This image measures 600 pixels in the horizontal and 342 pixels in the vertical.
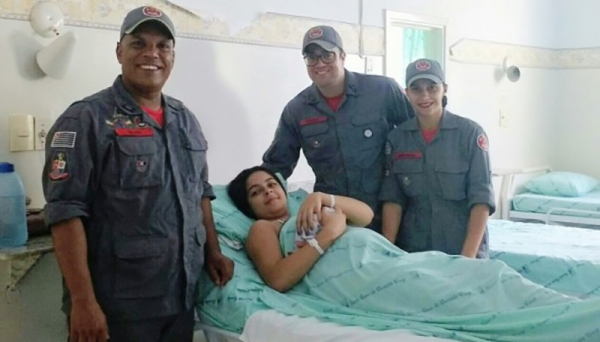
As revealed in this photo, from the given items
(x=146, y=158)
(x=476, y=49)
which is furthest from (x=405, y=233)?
(x=476, y=49)

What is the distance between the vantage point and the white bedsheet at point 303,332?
153 cm

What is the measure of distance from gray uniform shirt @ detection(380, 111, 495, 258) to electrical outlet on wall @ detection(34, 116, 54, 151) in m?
1.19

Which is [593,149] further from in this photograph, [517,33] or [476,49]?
[476,49]

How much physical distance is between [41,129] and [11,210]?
1.10 feet

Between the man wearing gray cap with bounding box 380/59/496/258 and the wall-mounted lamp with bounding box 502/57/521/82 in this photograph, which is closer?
the man wearing gray cap with bounding box 380/59/496/258

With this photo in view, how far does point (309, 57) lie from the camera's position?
2326mm

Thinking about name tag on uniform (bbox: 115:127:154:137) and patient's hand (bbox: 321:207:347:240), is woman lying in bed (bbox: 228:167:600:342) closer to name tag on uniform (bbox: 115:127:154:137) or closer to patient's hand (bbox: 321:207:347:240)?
patient's hand (bbox: 321:207:347:240)

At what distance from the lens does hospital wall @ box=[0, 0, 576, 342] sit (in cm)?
205

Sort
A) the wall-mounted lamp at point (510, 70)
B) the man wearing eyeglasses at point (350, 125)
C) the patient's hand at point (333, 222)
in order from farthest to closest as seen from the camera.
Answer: the wall-mounted lamp at point (510, 70), the man wearing eyeglasses at point (350, 125), the patient's hand at point (333, 222)

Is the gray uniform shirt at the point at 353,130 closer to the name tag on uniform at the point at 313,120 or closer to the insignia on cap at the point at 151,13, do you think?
the name tag on uniform at the point at 313,120

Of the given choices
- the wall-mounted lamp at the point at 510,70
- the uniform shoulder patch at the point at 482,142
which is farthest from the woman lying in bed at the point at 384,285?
the wall-mounted lamp at the point at 510,70

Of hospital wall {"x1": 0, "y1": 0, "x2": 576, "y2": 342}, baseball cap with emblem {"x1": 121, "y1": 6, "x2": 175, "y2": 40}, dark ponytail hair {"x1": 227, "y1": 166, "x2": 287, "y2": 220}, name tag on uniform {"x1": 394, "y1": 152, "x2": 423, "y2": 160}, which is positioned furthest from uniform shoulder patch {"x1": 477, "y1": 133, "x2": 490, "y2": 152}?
baseball cap with emblem {"x1": 121, "y1": 6, "x2": 175, "y2": 40}

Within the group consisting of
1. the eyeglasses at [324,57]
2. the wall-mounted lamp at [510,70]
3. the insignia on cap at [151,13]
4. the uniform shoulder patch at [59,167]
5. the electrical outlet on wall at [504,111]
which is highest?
the wall-mounted lamp at [510,70]

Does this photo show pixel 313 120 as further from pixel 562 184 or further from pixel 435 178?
pixel 562 184
